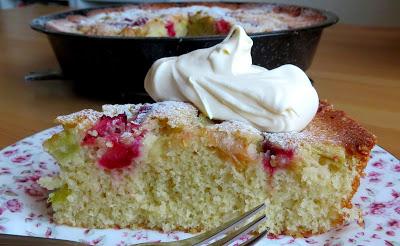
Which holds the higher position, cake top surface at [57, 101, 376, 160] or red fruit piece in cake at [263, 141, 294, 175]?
cake top surface at [57, 101, 376, 160]

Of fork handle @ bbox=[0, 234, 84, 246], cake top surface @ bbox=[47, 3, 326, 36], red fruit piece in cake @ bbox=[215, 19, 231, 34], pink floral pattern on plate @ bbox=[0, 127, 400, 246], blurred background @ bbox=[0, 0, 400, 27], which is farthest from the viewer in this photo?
blurred background @ bbox=[0, 0, 400, 27]

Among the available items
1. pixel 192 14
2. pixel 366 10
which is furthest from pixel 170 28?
pixel 366 10

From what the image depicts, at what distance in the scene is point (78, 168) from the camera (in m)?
1.05

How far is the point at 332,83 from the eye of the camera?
188 centimetres

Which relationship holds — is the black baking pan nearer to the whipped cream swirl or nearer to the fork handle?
the whipped cream swirl

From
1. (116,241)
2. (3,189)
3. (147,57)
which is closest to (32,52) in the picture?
(147,57)

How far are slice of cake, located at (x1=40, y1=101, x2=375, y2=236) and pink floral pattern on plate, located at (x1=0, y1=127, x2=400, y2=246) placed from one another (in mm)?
32

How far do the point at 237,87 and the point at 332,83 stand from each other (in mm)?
935

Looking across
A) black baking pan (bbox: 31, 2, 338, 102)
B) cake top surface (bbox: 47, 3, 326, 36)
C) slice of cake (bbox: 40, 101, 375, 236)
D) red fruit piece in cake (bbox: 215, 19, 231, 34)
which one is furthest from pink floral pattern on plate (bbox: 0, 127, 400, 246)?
red fruit piece in cake (bbox: 215, 19, 231, 34)

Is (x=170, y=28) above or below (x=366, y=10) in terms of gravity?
above

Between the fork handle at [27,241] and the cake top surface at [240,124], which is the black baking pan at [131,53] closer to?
the cake top surface at [240,124]

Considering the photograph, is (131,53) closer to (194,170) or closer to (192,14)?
(194,170)

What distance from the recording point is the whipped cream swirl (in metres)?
1.01

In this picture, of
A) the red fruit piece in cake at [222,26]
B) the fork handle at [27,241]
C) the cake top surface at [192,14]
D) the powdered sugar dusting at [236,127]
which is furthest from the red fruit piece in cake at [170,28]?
the fork handle at [27,241]
